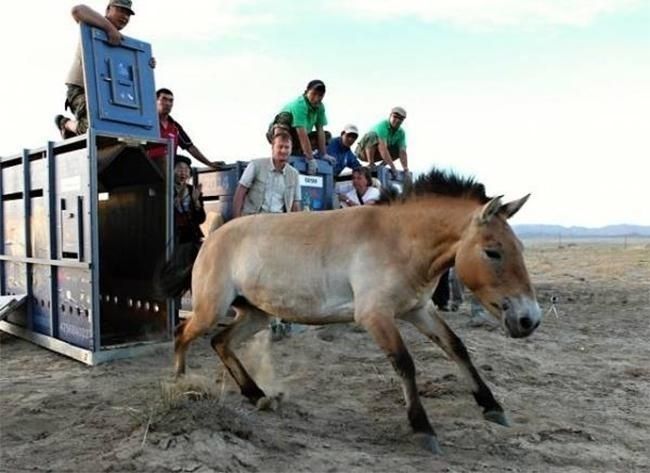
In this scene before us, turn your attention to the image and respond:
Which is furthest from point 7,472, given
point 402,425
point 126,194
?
point 126,194

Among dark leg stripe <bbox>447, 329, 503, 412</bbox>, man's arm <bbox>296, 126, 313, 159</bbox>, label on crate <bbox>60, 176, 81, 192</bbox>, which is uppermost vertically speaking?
man's arm <bbox>296, 126, 313, 159</bbox>

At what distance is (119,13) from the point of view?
20.0 ft

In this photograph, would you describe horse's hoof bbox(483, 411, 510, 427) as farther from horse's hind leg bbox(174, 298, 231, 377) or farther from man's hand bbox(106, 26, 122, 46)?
man's hand bbox(106, 26, 122, 46)

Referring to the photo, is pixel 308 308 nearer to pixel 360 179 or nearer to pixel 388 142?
pixel 360 179

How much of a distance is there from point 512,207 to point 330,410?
6.00ft

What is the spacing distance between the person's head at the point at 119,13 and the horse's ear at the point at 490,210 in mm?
4097

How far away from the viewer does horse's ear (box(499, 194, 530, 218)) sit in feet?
13.0

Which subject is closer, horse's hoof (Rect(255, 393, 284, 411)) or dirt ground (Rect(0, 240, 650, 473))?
dirt ground (Rect(0, 240, 650, 473))

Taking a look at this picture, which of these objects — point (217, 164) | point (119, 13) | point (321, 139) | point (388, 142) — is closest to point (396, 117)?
point (388, 142)

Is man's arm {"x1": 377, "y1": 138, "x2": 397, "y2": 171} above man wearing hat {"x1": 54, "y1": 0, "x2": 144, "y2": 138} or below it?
below

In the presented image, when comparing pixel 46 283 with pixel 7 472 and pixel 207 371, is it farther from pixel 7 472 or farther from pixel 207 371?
pixel 7 472

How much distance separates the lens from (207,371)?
5.48 m

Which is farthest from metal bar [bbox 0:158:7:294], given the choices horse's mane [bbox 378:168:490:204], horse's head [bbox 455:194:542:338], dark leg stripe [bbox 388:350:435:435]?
horse's head [bbox 455:194:542:338]

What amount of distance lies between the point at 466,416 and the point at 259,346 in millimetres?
2481
